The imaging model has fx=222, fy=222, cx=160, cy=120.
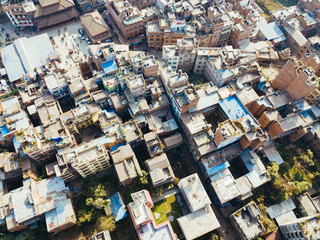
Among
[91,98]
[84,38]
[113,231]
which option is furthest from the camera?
[84,38]

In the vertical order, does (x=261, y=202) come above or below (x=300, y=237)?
above

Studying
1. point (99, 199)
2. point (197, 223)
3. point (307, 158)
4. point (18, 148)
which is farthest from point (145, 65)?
point (307, 158)

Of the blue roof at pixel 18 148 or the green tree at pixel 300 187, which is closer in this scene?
the blue roof at pixel 18 148

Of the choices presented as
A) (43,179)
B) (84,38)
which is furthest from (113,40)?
(43,179)

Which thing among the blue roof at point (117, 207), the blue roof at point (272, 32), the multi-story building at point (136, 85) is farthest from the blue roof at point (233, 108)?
the blue roof at point (117, 207)

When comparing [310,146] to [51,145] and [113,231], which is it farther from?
[51,145]

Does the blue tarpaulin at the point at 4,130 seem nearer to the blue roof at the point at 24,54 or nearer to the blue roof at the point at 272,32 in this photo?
the blue roof at the point at 24,54

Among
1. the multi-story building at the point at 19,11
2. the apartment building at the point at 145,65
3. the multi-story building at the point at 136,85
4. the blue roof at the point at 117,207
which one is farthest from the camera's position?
the multi-story building at the point at 19,11
